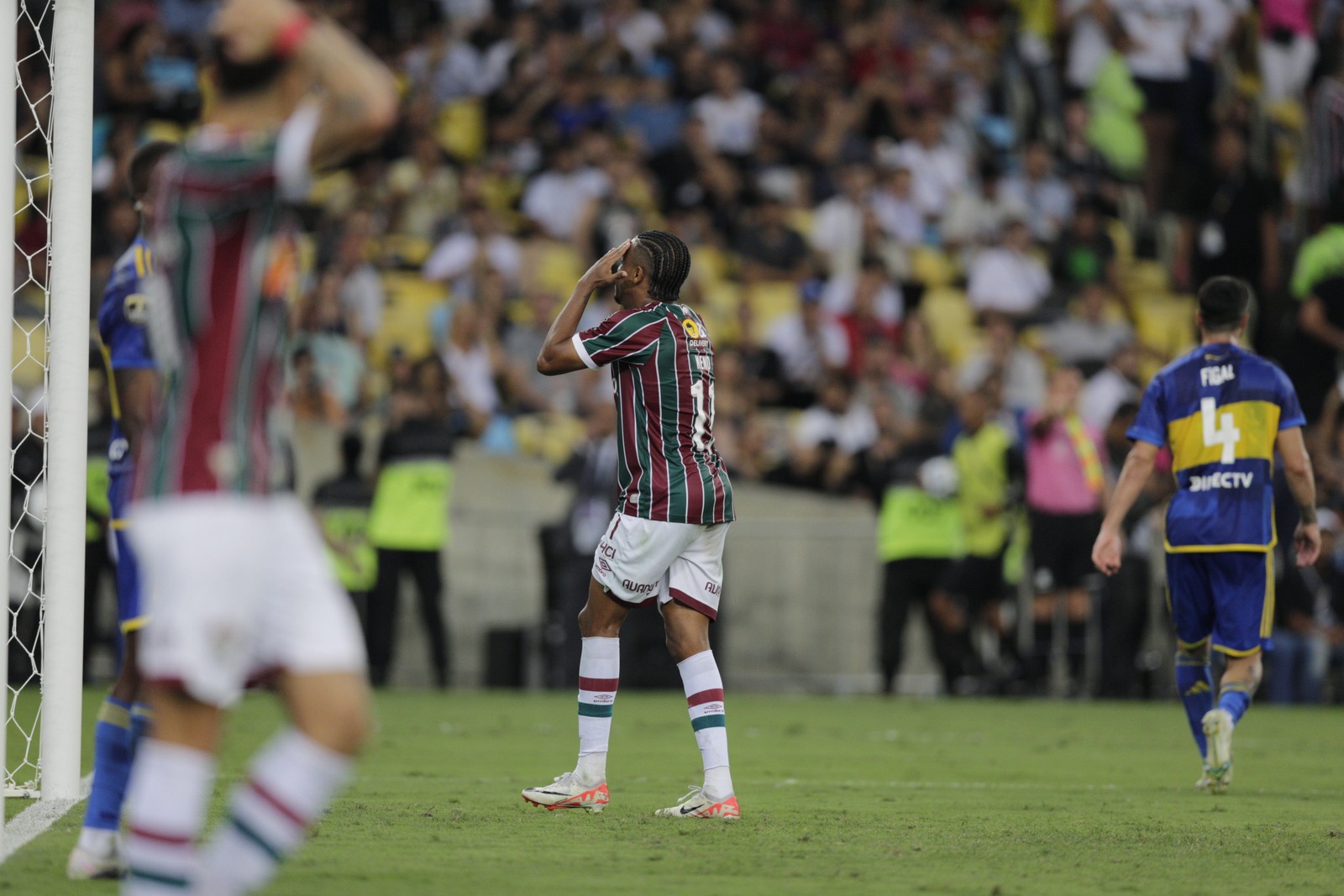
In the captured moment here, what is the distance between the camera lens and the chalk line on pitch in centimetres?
639

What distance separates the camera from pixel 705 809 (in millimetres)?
7480

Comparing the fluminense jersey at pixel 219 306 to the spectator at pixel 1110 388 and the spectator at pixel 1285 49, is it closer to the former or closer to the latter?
the spectator at pixel 1110 388

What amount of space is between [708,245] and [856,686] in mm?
6069

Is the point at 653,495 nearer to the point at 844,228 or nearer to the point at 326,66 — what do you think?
the point at 326,66

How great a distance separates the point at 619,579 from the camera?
7.72 meters

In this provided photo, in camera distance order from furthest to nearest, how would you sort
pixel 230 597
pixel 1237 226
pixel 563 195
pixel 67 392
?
pixel 563 195, pixel 1237 226, pixel 67 392, pixel 230 597

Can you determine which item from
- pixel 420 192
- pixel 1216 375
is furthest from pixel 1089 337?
pixel 1216 375

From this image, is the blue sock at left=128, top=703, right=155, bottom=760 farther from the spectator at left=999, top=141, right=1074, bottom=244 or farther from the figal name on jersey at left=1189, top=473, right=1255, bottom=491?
the spectator at left=999, top=141, right=1074, bottom=244

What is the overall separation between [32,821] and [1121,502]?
5.27 metres

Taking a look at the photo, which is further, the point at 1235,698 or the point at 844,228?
the point at 844,228

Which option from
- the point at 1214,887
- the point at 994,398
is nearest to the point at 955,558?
the point at 994,398

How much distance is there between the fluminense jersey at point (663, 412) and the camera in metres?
7.73

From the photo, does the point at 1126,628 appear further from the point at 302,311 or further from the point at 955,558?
the point at 302,311

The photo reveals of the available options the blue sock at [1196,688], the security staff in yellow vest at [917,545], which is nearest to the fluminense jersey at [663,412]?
the blue sock at [1196,688]
